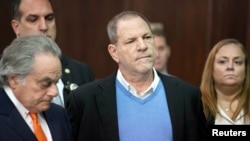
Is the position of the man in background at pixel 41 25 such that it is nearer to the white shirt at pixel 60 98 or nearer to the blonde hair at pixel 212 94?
the white shirt at pixel 60 98

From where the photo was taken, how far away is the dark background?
4.70 meters

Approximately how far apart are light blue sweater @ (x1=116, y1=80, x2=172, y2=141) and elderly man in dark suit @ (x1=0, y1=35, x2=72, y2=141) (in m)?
0.51

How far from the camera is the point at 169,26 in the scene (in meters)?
4.82

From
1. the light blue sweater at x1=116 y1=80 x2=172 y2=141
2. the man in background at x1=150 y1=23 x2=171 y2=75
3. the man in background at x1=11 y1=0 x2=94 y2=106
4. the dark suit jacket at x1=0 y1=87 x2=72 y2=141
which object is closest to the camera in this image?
the dark suit jacket at x1=0 y1=87 x2=72 y2=141

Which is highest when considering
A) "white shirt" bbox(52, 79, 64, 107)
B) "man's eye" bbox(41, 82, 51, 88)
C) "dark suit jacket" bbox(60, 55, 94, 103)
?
"man's eye" bbox(41, 82, 51, 88)

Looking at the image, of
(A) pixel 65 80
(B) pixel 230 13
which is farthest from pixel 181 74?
(A) pixel 65 80

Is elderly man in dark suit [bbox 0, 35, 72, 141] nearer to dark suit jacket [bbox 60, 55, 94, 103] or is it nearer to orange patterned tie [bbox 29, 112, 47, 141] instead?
orange patterned tie [bbox 29, 112, 47, 141]

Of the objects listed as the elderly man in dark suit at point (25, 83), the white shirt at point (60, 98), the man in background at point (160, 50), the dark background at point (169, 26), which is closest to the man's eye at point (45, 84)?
the elderly man in dark suit at point (25, 83)

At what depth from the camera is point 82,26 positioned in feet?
16.1

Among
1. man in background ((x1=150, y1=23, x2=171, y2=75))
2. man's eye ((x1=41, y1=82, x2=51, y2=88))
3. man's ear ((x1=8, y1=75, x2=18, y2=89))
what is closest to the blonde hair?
man in background ((x1=150, y1=23, x2=171, y2=75))

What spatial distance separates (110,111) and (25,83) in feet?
1.98

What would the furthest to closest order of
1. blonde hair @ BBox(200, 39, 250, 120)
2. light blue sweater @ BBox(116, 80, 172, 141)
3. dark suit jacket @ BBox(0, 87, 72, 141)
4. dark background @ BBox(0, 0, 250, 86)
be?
1. dark background @ BBox(0, 0, 250, 86)
2. blonde hair @ BBox(200, 39, 250, 120)
3. light blue sweater @ BBox(116, 80, 172, 141)
4. dark suit jacket @ BBox(0, 87, 72, 141)

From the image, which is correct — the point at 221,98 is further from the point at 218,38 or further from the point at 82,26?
the point at 82,26

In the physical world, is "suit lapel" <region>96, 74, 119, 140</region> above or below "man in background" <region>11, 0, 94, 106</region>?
below
